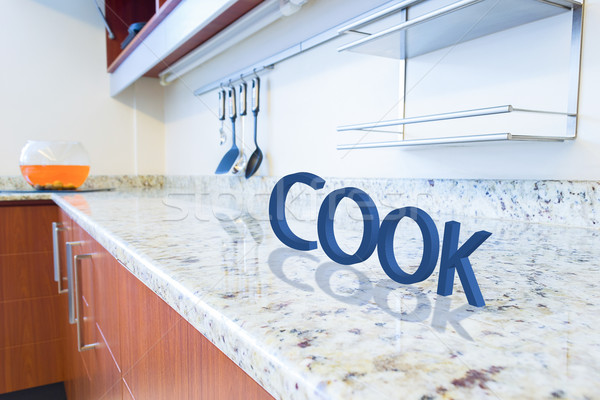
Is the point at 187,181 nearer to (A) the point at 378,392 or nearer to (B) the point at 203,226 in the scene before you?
(B) the point at 203,226

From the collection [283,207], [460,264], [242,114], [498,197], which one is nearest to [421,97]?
[498,197]

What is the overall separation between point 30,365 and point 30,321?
186 mm

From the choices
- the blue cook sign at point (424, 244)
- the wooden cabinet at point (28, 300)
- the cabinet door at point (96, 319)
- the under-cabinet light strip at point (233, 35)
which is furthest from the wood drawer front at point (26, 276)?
the blue cook sign at point (424, 244)

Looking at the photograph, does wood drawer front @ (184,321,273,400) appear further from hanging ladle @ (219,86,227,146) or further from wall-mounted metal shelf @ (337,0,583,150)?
hanging ladle @ (219,86,227,146)

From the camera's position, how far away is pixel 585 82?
69cm

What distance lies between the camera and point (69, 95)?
7.91ft

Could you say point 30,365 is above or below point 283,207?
below

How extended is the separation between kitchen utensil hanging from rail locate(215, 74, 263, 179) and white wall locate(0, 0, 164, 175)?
1.04 meters

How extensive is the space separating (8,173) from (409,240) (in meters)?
2.41

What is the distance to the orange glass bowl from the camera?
6.34 feet

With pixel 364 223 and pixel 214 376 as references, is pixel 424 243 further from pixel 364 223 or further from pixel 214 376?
pixel 214 376

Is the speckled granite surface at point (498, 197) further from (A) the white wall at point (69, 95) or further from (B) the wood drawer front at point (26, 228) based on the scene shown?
(A) the white wall at point (69, 95)

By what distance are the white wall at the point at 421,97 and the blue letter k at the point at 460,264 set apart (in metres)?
0.50

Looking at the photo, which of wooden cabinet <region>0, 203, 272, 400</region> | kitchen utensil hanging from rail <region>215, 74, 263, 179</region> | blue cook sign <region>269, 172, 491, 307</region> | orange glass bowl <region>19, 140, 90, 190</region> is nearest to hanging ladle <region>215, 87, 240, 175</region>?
kitchen utensil hanging from rail <region>215, 74, 263, 179</region>
